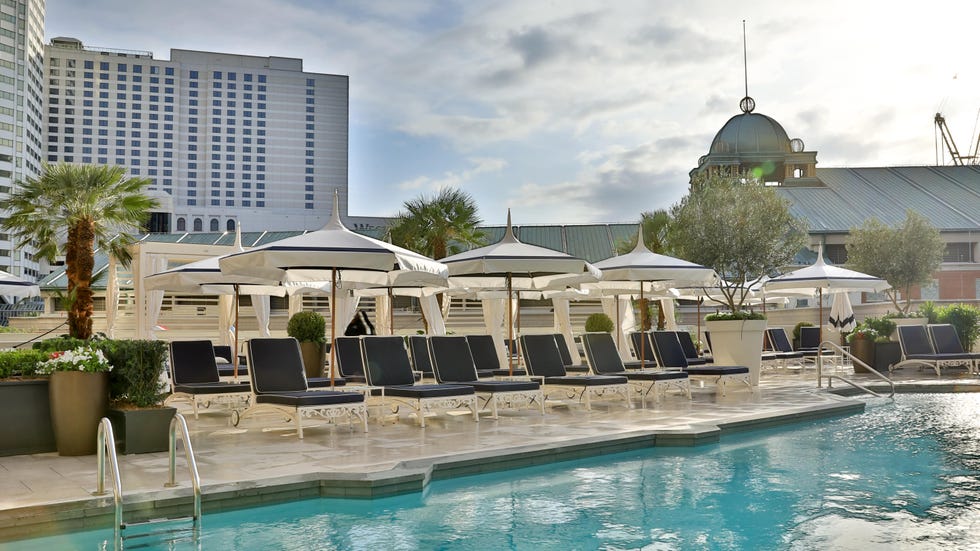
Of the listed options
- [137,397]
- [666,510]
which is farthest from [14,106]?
[666,510]

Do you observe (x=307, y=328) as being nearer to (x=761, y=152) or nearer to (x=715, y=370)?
(x=715, y=370)

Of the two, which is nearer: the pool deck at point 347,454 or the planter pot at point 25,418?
the pool deck at point 347,454

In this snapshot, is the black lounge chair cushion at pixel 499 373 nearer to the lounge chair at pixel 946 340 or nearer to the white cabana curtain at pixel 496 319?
the white cabana curtain at pixel 496 319

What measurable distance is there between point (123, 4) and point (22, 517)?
117508 mm

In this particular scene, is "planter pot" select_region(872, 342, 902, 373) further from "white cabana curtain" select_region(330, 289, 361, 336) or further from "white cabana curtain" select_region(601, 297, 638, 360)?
"white cabana curtain" select_region(330, 289, 361, 336)

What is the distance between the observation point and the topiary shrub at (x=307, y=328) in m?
13.3

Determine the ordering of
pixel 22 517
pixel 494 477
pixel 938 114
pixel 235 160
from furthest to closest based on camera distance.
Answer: pixel 235 160, pixel 938 114, pixel 494 477, pixel 22 517

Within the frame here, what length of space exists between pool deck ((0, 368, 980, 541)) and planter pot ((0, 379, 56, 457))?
157mm

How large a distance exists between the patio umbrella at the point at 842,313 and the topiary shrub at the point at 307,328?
1331 cm

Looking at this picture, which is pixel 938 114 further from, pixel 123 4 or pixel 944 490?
pixel 123 4

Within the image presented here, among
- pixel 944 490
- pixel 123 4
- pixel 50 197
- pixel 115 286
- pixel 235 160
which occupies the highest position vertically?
pixel 123 4

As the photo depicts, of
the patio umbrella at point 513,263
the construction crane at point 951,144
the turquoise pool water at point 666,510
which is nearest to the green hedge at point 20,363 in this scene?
the turquoise pool water at point 666,510

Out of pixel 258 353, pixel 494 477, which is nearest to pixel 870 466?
pixel 494 477

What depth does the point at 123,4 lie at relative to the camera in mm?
107375
